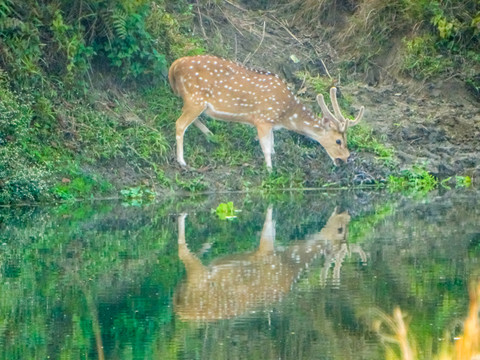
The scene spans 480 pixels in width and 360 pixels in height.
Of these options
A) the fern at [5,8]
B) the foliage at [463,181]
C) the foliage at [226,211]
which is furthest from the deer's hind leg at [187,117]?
the foliage at [463,181]

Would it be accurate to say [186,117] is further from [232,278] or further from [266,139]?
[232,278]

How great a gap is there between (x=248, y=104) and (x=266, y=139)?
703 millimetres

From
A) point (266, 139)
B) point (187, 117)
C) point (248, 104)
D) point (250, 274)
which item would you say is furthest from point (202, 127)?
point (250, 274)

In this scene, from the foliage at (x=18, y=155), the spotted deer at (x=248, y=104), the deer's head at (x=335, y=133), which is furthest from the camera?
the deer's head at (x=335, y=133)

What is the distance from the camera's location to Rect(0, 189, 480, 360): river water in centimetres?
791

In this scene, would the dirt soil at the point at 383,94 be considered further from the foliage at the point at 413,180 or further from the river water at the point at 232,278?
the river water at the point at 232,278

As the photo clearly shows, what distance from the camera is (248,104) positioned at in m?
18.9

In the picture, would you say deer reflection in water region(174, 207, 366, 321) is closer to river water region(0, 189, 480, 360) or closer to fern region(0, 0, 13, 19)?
river water region(0, 189, 480, 360)

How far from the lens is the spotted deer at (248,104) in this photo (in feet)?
61.5

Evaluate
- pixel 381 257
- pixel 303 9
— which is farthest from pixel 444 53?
pixel 381 257

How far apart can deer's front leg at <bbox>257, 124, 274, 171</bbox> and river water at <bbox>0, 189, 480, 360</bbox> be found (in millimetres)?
2566

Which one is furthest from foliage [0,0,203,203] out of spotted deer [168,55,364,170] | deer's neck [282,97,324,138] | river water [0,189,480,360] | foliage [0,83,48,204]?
deer's neck [282,97,324,138]

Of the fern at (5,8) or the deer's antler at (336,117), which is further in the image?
the deer's antler at (336,117)

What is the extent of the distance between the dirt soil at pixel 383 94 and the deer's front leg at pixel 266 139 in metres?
1.46
